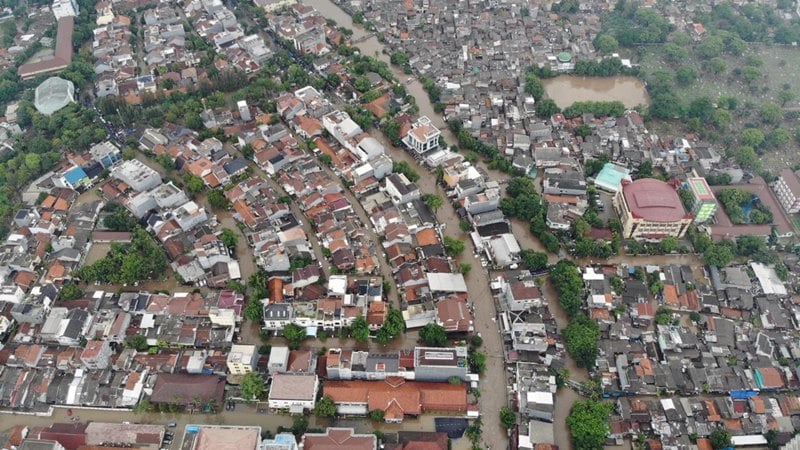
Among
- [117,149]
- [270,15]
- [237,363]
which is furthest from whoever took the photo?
[270,15]

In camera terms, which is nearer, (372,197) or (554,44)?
(372,197)

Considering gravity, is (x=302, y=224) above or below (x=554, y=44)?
below

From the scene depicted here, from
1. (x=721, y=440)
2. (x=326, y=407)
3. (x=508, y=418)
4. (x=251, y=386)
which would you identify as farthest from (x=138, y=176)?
(x=721, y=440)

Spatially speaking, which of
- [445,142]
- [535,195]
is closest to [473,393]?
[535,195]

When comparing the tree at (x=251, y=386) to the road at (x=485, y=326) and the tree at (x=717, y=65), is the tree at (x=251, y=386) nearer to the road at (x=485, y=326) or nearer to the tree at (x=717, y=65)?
the road at (x=485, y=326)

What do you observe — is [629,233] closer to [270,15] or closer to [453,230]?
[453,230]

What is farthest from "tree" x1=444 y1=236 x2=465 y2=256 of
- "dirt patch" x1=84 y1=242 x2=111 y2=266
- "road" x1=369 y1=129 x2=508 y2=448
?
"dirt patch" x1=84 y1=242 x2=111 y2=266

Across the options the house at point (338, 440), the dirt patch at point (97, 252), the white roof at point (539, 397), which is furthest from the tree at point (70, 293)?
the white roof at point (539, 397)

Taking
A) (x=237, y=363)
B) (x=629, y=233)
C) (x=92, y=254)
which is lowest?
(x=92, y=254)
